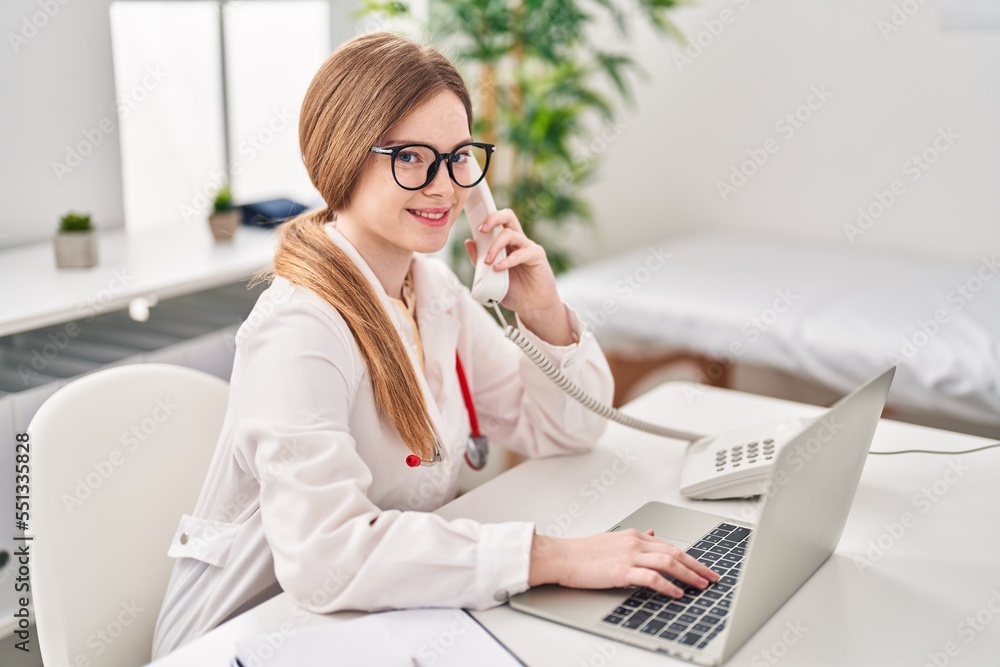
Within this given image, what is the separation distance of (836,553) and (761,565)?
0.32m

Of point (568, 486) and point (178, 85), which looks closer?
point (568, 486)

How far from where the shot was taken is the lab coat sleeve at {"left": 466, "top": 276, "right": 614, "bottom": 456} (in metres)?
1.54

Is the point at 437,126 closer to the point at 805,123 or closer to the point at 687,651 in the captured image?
the point at 687,651

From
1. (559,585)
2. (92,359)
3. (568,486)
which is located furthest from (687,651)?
(92,359)

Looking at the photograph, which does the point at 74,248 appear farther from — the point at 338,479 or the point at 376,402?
the point at 338,479

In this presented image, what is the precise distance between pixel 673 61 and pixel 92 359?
2352 millimetres

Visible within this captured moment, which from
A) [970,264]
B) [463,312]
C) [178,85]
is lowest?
[970,264]

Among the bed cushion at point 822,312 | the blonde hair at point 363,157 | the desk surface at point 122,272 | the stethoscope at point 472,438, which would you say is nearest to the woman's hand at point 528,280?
the stethoscope at point 472,438

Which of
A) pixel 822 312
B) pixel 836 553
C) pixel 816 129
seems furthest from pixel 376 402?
pixel 816 129

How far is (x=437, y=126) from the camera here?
1.30m

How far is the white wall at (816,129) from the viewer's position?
10.0 feet

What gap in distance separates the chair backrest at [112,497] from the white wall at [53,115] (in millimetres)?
1030

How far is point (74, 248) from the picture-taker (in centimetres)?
204

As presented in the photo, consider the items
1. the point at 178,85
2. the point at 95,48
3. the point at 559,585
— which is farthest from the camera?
the point at 178,85
